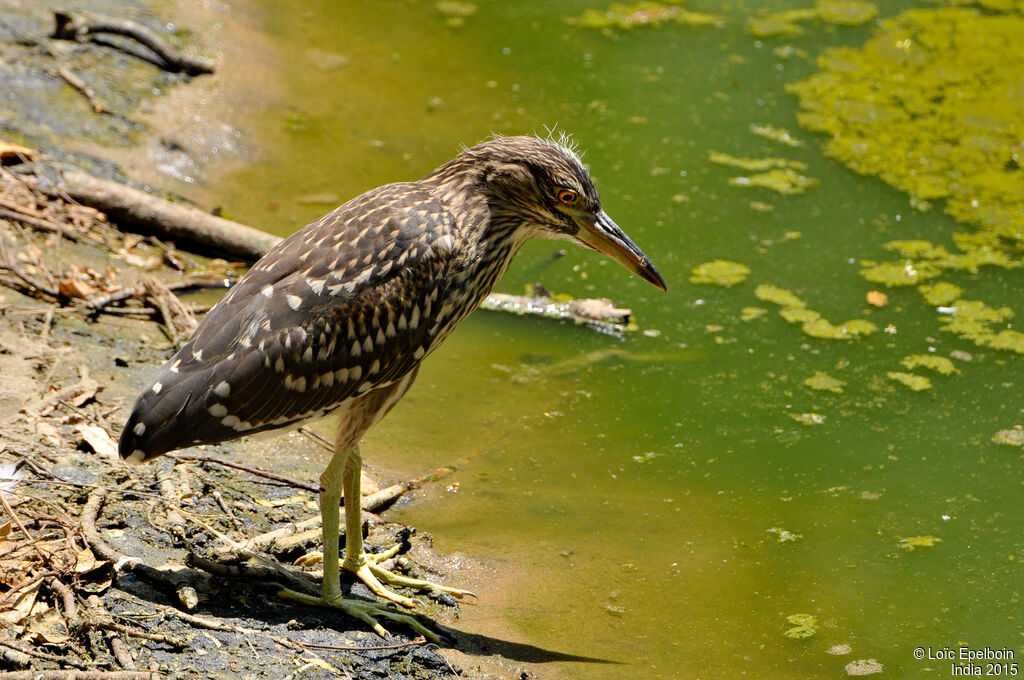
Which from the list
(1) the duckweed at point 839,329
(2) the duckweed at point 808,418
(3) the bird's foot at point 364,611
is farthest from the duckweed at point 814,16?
(3) the bird's foot at point 364,611

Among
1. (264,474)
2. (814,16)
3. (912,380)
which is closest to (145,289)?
(264,474)

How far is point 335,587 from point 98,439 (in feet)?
4.06

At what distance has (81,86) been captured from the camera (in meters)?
8.00

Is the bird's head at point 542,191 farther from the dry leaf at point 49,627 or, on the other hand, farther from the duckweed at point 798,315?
the duckweed at point 798,315

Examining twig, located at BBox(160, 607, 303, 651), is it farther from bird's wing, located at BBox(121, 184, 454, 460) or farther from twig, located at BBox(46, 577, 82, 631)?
bird's wing, located at BBox(121, 184, 454, 460)

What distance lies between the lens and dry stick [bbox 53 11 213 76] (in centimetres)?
844

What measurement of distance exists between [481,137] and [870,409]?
379 cm

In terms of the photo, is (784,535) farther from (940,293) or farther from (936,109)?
(936,109)

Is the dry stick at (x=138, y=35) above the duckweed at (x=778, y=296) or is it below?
above

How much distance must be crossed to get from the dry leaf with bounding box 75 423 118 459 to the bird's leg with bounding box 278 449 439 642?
3.26 feet

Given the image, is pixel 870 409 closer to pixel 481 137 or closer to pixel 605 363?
pixel 605 363

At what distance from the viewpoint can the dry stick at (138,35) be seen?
844 centimetres

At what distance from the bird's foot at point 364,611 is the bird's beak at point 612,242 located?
1.62 m

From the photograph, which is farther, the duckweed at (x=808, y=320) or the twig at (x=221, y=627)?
the duckweed at (x=808, y=320)
